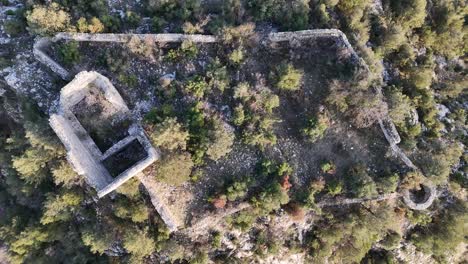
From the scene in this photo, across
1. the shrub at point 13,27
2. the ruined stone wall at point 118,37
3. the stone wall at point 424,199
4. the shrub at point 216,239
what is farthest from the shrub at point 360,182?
the shrub at point 13,27

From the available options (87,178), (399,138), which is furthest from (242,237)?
(399,138)

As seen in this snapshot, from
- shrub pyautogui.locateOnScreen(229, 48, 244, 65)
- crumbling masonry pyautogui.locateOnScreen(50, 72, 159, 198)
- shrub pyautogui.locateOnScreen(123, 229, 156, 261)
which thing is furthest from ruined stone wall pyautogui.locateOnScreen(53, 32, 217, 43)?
shrub pyautogui.locateOnScreen(123, 229, 156, 261)

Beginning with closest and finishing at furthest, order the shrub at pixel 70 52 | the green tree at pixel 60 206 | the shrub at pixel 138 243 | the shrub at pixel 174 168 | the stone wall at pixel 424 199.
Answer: the shrub at pixel 174 168 < the shrub at pixel 138 243 < the green tree at pixel 60 206 < the shrub at pixel 70 52 < the stone wall at pixel 424 199

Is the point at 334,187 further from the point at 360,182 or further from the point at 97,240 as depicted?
the point at 97,240

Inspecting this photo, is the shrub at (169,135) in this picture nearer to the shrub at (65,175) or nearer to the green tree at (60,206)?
the shrub at (65,175)

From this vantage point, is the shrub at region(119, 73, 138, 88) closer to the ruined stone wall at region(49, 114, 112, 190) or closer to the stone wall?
the ruined stone wall at region(49, 114, 112, 190)

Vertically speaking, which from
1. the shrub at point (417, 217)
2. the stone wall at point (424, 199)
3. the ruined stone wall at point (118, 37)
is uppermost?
the ruined stone wall at point (118, 37)

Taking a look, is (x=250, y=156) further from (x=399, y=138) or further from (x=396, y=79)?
(x=396, y=79)
